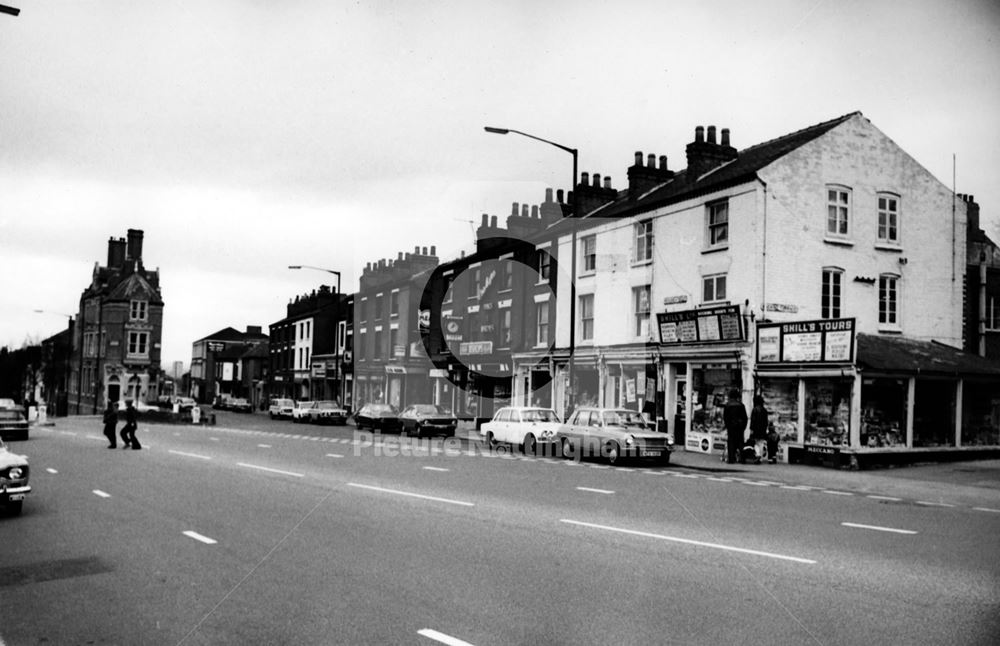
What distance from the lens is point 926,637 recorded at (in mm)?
6141

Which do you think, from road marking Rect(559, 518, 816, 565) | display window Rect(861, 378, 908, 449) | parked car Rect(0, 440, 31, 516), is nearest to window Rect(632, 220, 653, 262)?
display window Rect(861, 378, 908, 449)

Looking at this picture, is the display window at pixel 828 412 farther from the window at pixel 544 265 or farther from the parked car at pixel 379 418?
the parked car at pixel 379 418

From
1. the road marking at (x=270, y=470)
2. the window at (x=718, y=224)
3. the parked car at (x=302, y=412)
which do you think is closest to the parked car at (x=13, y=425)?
the road marking at (x=270, y=470)

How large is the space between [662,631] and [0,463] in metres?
10.1

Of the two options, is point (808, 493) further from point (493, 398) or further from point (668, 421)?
point (493, 398)

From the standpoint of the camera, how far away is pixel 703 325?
27.7 meters

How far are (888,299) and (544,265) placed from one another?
1560 centimetres

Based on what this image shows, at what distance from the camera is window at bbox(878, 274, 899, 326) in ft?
91.5

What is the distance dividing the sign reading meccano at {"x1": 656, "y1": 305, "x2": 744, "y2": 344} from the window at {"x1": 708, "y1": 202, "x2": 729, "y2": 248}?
2.45 metres

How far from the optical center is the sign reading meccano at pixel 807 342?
891 inches

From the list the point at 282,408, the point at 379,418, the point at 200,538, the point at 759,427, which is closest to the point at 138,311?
the point at 282,408

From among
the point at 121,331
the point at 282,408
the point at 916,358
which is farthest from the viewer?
the point at 121,331

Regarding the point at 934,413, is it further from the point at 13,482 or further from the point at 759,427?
the point at 13,482

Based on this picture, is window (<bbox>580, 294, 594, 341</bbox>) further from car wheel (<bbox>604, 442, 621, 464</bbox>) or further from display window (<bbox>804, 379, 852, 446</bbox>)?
car wheel (<bbox>604, 442, 621, 464</bbox>)
